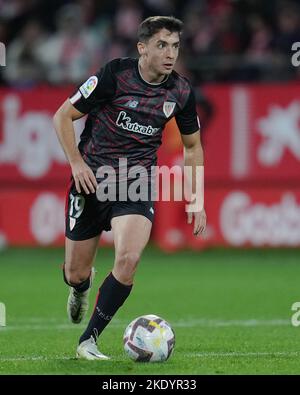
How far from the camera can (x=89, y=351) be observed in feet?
25.1

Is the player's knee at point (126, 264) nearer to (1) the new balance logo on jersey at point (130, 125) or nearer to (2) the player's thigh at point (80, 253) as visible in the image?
(2) the player's thigh at point (80, 253)

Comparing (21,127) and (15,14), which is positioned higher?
(15,14)

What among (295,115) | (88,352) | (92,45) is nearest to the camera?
(88,352)

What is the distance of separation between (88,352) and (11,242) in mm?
8678

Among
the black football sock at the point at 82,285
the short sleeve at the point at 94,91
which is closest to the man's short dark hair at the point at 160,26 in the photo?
the short sleeve at the point at 94,91

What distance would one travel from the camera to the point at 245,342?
8.67m

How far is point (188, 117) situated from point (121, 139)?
537 mm

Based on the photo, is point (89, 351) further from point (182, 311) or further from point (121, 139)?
point (182, 311)

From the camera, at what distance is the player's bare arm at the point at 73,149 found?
25.7 ft

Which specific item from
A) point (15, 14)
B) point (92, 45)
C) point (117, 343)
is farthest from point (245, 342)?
point (15, 14)

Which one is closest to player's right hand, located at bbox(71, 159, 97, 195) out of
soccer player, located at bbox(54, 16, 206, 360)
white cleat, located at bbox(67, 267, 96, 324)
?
soccer player, located at bbox(54, 16, 206, 360)

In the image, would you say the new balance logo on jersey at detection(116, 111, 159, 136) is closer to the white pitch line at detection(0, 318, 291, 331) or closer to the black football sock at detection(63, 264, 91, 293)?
the black football sock at detection(63, 264, 91, 293)

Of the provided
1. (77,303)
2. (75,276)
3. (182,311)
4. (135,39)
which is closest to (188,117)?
(75,276)

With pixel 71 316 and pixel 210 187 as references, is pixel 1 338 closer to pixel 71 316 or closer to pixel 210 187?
pixel 71 316
